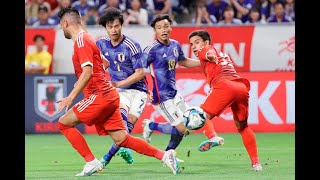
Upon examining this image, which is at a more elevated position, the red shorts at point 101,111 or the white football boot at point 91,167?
the red shorts at point 101,111

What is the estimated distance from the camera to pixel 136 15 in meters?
21.0

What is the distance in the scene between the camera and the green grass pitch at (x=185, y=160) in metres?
10.7

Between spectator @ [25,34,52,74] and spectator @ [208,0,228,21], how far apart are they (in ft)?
13.9

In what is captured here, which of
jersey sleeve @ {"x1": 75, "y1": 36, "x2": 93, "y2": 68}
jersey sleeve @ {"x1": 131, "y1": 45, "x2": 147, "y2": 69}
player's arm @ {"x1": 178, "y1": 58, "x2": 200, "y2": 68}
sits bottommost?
player's arm @ {"x1": 178, "y1": 58, "x2": 200, "y2": 68}

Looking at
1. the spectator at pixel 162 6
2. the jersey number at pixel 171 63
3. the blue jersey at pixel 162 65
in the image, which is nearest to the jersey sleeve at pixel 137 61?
the blue jersey at pixel 162 65

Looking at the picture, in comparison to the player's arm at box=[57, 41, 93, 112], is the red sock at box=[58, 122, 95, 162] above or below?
below

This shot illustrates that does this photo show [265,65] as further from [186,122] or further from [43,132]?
[186,122]

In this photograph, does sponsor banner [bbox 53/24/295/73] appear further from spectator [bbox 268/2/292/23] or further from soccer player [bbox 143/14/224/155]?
soccer player [bbox 143/14/224/155]

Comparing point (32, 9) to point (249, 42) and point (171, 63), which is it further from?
point (171, 63)

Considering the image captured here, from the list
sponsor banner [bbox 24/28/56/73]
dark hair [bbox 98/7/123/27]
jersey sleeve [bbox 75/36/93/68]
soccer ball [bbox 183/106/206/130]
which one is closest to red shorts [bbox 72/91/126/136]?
jersey sleeve [bbox 75/36/93/68]

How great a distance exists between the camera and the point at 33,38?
19734 mm

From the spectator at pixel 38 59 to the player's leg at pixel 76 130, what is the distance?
898 cm

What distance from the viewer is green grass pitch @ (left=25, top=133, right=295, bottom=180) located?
1068 centimetres

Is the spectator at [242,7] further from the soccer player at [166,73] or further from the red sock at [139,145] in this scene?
the red sock at [139,145]
